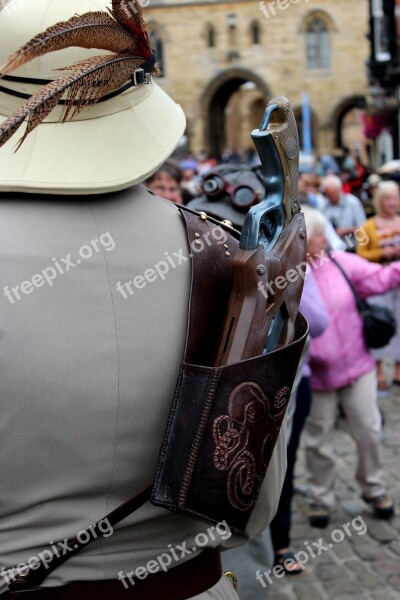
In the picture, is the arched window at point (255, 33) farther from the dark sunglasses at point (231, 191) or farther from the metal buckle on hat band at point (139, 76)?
the metal buckle on hat band at point (139, 76)

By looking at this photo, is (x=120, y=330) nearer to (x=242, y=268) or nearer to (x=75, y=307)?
(x=75, y=307)

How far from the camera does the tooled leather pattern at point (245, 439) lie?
1.72 m

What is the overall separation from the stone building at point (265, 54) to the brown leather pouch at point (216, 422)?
40.9 m

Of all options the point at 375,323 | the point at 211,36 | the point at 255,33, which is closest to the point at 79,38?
the point at 375,323

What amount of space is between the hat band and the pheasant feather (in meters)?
0.02

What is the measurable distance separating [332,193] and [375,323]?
5322 mm

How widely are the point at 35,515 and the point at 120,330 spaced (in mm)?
352

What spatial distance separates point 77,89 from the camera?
5.21 ft

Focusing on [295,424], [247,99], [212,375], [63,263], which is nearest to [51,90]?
[63,263]

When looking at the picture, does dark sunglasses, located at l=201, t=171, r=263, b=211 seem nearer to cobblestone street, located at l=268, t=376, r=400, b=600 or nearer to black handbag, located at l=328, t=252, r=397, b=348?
black handbag, located at l=328, t=252, r=397, b=348

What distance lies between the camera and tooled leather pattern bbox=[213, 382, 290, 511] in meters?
1.72

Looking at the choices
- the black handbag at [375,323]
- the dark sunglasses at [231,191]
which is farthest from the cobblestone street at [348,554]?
the dark sunglasses at [231,191]

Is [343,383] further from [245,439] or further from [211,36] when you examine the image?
[211,36]

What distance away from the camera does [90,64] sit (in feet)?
5.29
